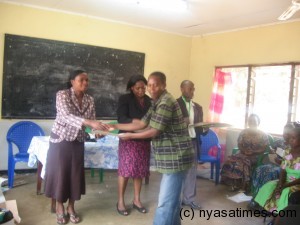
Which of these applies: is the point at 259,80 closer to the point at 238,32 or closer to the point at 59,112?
the point at 238,32

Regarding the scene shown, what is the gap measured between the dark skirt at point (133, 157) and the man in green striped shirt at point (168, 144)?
2.41 ft

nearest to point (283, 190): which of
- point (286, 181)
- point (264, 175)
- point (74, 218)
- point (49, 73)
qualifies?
point (286, 181)

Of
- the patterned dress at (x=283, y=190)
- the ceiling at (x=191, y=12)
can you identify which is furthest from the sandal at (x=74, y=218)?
the ceiling at (x=191, y=12)

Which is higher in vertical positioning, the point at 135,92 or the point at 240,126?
the point at 135,92

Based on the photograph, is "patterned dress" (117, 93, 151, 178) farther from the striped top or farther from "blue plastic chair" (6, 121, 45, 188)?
"blue plastic chair" (6, 121, 45, 188)

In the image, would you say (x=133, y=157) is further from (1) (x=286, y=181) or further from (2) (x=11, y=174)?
(2) (x=11, y=174)

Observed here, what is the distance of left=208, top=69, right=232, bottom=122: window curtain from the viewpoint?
5.45m

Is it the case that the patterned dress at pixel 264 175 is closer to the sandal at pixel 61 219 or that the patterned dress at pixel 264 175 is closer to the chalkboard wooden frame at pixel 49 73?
the sandal at pixel 61 219

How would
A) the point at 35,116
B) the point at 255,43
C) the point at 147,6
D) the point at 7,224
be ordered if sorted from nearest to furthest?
the point at 7,224 < the point at 147,6 < the point at 35,116 < the point at 255,43

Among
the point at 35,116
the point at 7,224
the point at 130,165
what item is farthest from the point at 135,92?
the point at 35,116

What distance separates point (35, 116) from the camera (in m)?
4.54

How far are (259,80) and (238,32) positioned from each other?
0.91 meters

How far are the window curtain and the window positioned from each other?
0.04 m

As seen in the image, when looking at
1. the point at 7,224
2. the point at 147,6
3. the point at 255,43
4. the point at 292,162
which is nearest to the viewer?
the point at 7,224
